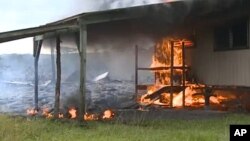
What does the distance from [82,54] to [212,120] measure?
12.7 ft

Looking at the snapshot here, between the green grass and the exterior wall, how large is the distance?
292 centimetres

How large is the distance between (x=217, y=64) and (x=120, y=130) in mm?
6952

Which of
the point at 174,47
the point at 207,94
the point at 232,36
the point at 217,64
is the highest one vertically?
the point at 232,36

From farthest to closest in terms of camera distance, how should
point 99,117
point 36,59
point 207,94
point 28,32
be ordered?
point 207,94 → point 36,59 → point 99,117 → point 28,32

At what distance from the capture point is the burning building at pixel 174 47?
1362 centimetres

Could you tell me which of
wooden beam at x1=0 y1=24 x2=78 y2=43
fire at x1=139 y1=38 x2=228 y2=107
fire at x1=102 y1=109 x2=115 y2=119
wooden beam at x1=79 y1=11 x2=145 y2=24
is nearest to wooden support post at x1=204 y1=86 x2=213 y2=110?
fire at x1=139 y1=38 x2=228 y2=107

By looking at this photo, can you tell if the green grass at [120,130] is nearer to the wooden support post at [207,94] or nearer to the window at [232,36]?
the window at [232,36]

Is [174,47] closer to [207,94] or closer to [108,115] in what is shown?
[207,94]

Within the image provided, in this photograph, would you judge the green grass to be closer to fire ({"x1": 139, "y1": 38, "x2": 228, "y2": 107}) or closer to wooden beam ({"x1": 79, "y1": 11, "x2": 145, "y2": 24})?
wooden beam ({"x1": 79, "y1": 11, "x2": 145, "y2": 24})

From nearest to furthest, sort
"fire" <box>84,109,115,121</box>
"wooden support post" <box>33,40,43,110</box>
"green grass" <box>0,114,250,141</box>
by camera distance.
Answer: "green grass" <box>0,114,250,141</box> → "fire" <box>84,109,115,121</box> → "wooden support post" <box>33,40,43,110</box>

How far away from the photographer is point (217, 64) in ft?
53.9

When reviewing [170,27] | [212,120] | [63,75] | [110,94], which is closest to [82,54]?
[212,120]

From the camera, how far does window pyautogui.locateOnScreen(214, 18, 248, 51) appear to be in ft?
49.6

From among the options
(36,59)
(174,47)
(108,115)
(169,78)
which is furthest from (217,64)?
(36,59)
